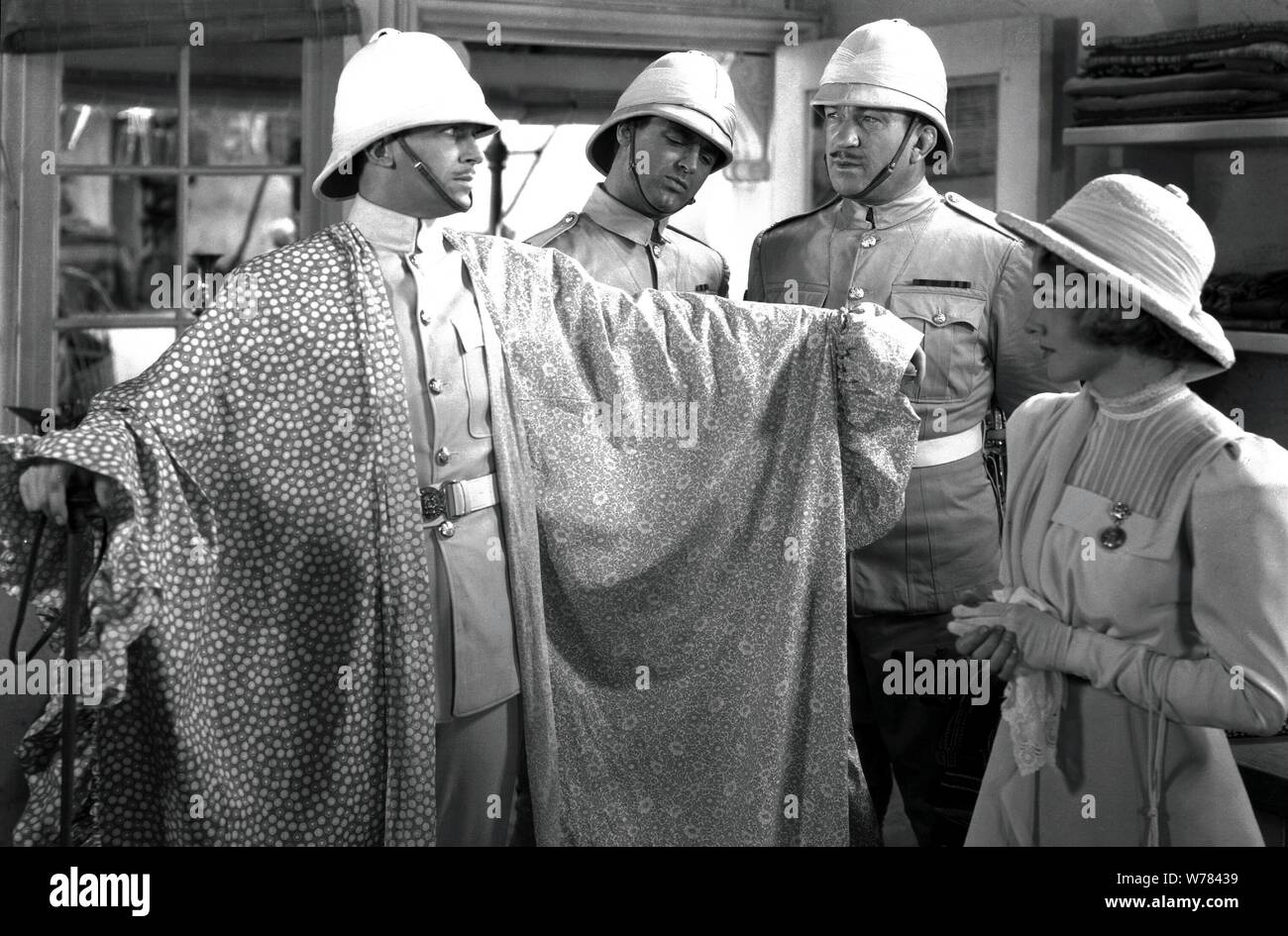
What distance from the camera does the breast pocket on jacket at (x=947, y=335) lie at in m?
2.53

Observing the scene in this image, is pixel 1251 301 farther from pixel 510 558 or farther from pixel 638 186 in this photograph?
pixel 510 558

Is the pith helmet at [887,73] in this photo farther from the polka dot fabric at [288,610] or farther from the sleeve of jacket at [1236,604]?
the sleeve of jacket at [1236,604]

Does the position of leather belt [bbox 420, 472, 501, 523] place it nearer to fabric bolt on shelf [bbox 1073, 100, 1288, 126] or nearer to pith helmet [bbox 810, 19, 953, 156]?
pith helmet [bbox 810, 19, 953, 156]

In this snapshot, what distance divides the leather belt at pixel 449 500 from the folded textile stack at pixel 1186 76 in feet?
5.38

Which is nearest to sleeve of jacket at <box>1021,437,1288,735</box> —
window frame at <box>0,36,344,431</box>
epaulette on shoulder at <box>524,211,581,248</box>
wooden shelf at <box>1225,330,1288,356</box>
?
wooden shelf at <box>1225,330,1288,356</box>

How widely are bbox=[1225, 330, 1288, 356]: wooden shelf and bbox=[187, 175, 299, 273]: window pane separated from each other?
226cm

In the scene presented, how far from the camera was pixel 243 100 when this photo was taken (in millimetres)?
3809

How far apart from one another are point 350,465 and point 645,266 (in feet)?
3.19

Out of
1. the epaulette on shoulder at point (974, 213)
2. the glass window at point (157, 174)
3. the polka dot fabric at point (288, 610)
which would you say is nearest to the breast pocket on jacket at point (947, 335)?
the epaulette on shoulder at point (974, 213)

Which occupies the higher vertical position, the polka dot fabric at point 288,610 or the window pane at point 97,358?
the window pane at point 97,358

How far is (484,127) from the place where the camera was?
217 cm

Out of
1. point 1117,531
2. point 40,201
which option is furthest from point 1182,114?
point 40,201

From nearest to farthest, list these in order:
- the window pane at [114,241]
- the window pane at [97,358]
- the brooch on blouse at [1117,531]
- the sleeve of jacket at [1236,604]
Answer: the sleeve of jacket at [1236,604] → the brooch on blouse at [1117,531] → the window pane at [97,358] → the window pane at [114,241]

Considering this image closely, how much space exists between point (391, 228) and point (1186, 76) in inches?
63.3
